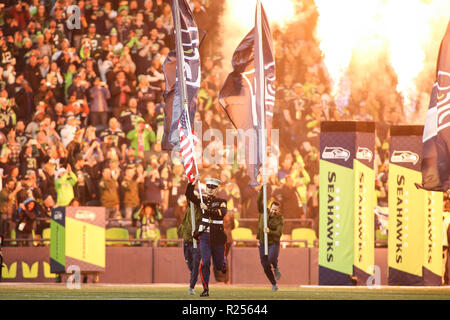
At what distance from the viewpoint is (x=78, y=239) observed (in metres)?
27.3

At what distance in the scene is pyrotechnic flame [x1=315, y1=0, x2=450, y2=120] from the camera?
32781mm

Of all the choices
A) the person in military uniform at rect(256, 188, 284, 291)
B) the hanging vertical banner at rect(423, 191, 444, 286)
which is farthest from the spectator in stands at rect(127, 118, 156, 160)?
the hanging vertical banner at rect(423, 191, 444, 286)

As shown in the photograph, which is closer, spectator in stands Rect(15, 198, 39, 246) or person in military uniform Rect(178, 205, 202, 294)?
person in military uniform Rect(178, 205, 202, 294)

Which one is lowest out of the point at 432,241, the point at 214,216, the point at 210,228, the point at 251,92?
the point at 432,241

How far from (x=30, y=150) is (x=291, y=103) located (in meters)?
6.99

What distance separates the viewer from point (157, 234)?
29047 mm

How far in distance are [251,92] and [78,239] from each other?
5.17 metres

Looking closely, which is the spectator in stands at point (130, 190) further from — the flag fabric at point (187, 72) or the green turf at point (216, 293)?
the flag fabric at point (187, 72)

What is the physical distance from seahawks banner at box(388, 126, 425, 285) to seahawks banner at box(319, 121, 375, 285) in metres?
1.02

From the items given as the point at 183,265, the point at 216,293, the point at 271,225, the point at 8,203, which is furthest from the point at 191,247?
the point at 8,203

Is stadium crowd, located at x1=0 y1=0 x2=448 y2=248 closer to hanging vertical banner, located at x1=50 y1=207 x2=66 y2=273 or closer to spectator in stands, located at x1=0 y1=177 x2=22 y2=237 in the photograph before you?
spectator in stands, located at x1=0 y1=177 x2=22 y2=237

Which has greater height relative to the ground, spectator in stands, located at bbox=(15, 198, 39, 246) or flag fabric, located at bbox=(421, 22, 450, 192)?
flag fabric, located at bbox=(421, 22, 450, 192)

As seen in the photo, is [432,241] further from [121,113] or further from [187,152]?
[121,113]

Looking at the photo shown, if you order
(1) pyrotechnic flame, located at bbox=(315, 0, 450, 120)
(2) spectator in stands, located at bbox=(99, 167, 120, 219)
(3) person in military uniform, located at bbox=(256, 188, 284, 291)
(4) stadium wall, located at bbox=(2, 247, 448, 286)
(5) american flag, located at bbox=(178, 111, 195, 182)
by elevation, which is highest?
(1) pyrotechnic flame, located at bbox=(315, 0, 450, 120)
